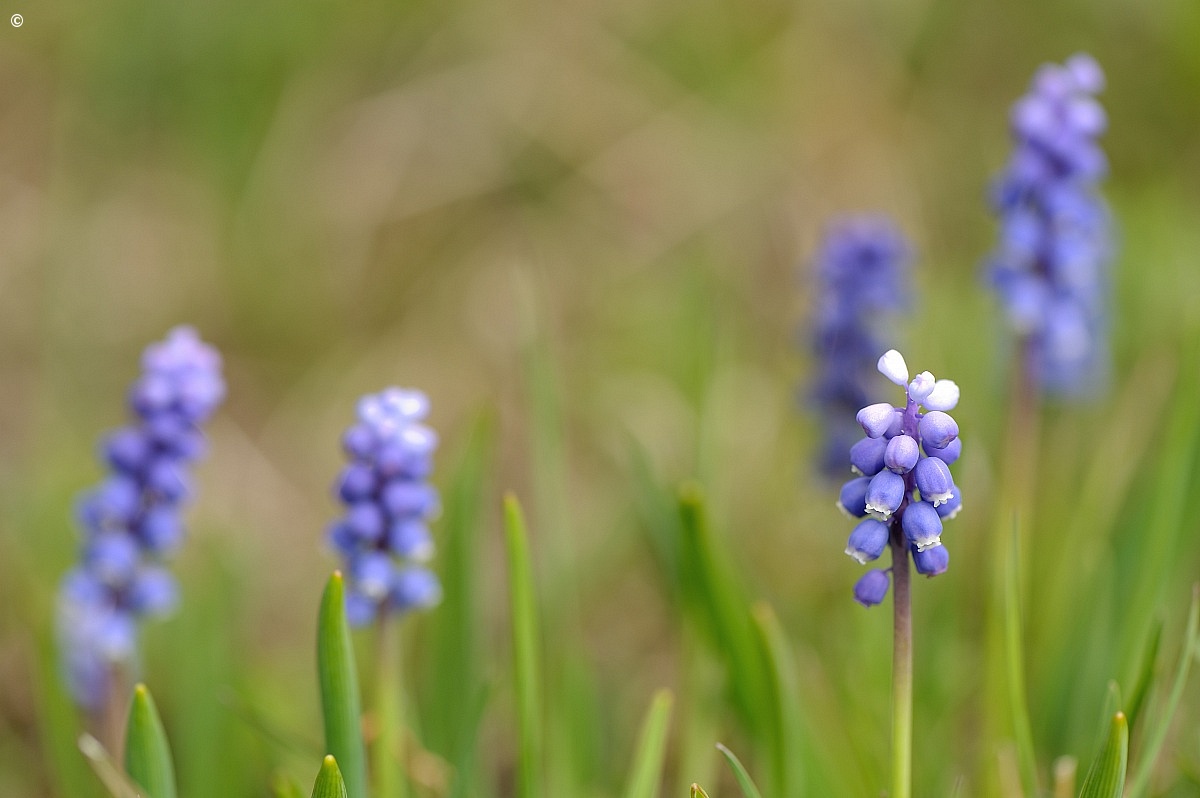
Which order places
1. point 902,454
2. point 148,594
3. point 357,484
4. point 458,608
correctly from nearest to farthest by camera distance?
point 902,454 → point 357,484 → point 148,594 → point 458,608

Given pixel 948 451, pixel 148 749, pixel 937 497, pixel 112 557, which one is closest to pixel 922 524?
pixel 937 497

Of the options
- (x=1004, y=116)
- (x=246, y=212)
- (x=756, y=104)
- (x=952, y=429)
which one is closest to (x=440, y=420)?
(x=246, y=212)

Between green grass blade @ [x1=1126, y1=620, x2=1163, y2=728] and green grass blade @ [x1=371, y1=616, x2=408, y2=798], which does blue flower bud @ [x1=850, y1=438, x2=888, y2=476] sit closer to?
green grass blade @ [x1=1126, y1=620, x2=1163, y2=728]

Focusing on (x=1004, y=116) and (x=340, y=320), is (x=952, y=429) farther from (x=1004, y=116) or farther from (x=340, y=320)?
(x=1004, y=116)

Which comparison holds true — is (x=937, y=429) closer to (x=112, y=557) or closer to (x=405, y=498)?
(x=405, y=498)

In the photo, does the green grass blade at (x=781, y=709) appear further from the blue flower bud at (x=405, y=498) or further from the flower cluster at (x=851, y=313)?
the flower cluster at (x=851, y=313)

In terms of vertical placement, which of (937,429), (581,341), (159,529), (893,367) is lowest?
(937,429)

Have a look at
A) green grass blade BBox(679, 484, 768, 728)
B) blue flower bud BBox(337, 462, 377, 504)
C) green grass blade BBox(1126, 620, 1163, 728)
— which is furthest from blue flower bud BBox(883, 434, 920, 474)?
blue flower bud BBox(337, 462, 377, 504)

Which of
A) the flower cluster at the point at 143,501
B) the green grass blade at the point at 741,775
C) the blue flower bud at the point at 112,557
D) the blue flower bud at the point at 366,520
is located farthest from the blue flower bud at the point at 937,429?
the blue flower bud at the point at 112,557
